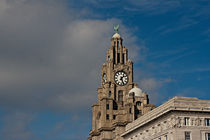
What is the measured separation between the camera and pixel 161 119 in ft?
328

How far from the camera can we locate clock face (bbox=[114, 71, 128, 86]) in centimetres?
16800

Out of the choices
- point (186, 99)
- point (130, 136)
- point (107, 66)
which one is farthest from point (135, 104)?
point (186, 99)

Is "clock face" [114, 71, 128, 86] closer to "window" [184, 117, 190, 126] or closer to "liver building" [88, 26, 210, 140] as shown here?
"liver building" [88, 26, 210, 140]

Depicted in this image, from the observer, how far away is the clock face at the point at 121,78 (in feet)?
551

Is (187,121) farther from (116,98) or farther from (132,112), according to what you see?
(116,98)

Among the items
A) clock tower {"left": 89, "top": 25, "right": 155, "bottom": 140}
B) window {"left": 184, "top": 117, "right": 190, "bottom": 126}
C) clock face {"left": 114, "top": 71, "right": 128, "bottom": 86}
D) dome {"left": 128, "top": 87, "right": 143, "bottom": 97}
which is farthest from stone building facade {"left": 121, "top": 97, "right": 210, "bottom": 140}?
clock face {"left": 114, "top": 71, "right": 128, "bottom": 86}

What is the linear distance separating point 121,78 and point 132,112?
2037cm

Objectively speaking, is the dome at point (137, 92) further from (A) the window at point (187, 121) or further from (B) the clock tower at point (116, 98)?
(A) the window at point (187, 121)

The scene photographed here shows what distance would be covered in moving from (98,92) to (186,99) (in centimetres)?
7497

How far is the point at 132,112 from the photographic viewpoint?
500 ft

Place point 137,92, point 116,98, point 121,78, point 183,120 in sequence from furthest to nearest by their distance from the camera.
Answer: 1. point 121,78
2. point 116,98
3. point 137,92
4. point 183,120

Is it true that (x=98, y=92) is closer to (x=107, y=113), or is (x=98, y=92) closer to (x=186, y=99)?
(x=107, y=113)

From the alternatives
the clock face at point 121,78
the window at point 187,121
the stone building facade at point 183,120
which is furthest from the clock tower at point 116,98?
the window at point 187,121

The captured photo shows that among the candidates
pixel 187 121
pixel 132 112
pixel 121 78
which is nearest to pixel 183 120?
pixel 187 121
